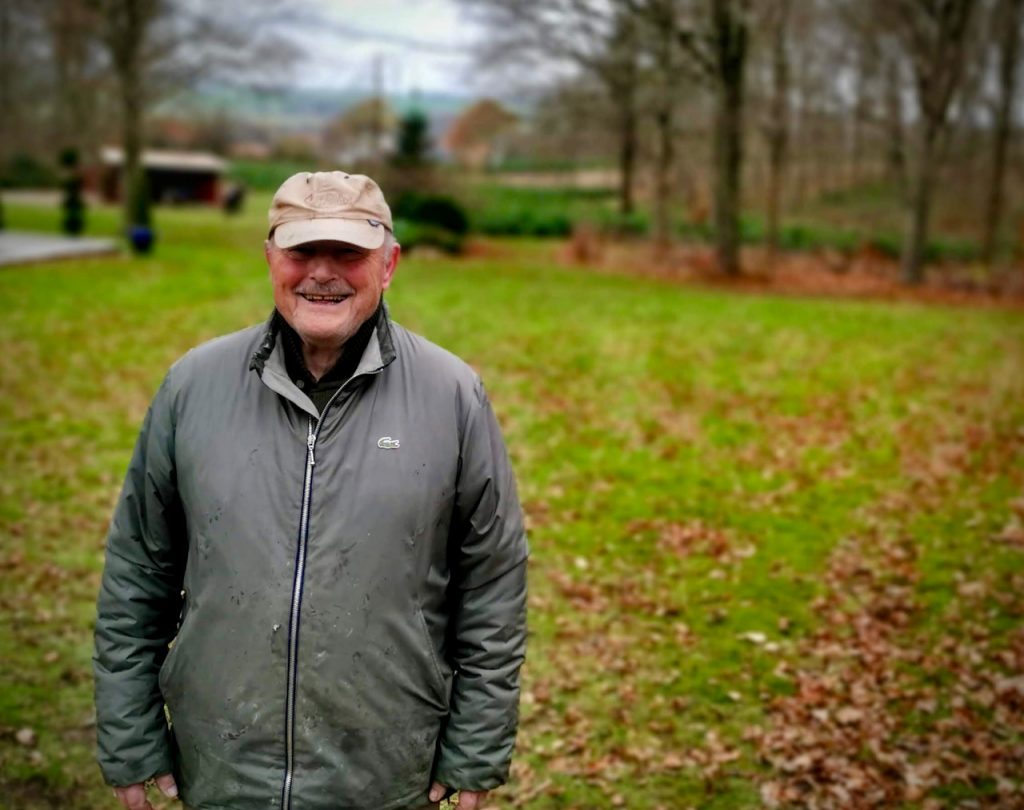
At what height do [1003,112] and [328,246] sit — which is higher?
[1003,112]

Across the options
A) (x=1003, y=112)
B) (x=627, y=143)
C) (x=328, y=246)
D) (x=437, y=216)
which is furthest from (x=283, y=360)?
(x=627, y=143)

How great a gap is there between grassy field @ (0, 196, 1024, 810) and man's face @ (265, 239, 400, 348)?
3.12 meters

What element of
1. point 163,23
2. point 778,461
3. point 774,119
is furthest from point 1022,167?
point 778,461

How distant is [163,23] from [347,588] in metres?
24.3

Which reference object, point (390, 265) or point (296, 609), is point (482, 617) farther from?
point (390, 265)

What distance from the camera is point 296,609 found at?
8.41 feet

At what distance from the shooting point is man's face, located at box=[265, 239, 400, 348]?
2660mm

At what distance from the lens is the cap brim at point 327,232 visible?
259cm

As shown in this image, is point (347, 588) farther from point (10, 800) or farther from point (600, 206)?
point (600, 206)

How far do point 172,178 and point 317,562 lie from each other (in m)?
44.5

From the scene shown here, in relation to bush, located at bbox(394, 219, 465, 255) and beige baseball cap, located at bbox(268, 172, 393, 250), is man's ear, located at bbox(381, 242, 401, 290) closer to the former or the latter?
beige baseball cap, located at bbox(268, 172, 393, 250)

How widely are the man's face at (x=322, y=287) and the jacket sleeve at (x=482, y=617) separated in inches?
16.3

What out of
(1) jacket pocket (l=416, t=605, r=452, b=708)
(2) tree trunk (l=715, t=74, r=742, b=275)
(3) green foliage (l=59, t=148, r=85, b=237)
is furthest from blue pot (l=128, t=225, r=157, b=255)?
(1) jacket pocket (l=416, t=605, r=452, b=708)

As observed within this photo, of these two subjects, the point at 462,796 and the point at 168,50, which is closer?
the point at 462,796
